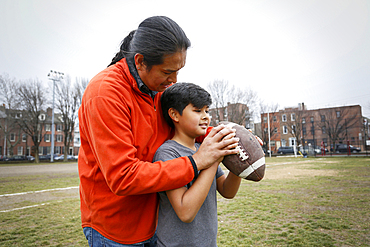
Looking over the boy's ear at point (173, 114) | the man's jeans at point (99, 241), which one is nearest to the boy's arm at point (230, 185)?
the boy's ear at point (173, 114)

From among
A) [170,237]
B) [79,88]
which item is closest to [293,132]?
[79,88]

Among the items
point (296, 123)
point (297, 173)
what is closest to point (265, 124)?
point (296, 123)

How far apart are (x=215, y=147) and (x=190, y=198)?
351 mm

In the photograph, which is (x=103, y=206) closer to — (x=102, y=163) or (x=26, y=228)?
(x=102, y=163)

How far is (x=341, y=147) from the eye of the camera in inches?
1743

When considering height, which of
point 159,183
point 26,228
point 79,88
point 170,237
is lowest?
A: point 26,228

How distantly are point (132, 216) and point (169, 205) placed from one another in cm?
26

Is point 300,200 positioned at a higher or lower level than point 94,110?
lower

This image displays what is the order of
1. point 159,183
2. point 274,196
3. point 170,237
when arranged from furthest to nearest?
1. point 274,196
2. point 170,237
3. point 159,183

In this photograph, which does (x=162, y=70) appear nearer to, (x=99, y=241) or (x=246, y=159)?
(x=246, y=159)

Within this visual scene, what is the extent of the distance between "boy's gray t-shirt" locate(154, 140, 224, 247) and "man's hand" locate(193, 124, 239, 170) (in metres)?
0.24

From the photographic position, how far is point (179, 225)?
5.35ft

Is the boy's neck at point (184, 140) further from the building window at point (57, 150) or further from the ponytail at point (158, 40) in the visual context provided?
the building window at point (57, 150)

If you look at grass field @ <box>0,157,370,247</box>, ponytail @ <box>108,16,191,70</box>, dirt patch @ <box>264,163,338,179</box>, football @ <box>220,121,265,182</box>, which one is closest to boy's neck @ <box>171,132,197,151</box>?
football @ <box>220,121,265,182</box>
